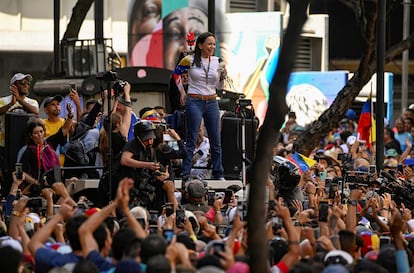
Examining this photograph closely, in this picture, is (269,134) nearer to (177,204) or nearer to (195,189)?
(177,204)

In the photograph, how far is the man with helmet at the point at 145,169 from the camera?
52.3ft

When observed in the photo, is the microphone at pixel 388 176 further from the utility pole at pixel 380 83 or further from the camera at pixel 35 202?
the camera at pixel 35 202

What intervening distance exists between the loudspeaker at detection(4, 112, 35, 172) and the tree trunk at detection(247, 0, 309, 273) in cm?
689

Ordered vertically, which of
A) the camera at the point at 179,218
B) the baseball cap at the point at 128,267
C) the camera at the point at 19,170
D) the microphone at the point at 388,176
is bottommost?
the microphone at the point at 388,176

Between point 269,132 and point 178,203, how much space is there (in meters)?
6.09

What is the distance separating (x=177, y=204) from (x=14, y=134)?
2.36m

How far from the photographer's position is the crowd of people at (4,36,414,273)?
11.4 meters

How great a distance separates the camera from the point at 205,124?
18.6m

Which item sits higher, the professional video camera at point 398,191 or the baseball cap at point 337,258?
the baseball cap at point 337,258

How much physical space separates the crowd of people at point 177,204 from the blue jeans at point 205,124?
12 mm

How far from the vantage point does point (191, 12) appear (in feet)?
135

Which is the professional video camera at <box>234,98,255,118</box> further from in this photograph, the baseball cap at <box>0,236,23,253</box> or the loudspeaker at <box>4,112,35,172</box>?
the baseball cap at <box>0,236,23,253</box>

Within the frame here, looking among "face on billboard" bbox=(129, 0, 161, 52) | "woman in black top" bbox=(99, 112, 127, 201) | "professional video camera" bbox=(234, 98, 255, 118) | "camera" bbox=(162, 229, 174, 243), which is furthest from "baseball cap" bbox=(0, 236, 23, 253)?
"face on billboard" bbox=(129, 0, 161, 52)

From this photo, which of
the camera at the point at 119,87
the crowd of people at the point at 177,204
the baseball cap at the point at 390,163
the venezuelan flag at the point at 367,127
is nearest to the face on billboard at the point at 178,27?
the venezuelan flag at the point at 367,127
